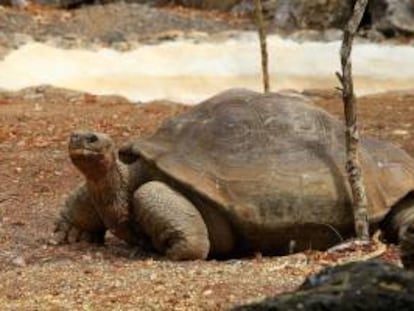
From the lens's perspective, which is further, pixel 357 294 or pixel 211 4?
pixel 211 4

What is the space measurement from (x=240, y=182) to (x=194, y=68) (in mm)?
11823

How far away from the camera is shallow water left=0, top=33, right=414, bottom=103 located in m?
16.9

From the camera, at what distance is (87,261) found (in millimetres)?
6527

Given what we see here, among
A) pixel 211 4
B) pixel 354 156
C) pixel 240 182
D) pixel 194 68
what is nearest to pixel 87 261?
pixel 240 182

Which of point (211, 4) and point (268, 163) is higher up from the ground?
point (268, 163)

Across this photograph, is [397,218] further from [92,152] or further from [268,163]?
[92,152]

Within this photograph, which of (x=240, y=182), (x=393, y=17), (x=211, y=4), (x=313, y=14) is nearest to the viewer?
(x=240, y=182)

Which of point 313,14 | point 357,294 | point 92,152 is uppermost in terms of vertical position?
point 357,294

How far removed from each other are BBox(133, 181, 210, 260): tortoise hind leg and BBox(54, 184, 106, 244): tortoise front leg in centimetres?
65

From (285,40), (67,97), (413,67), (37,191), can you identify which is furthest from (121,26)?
(37,191)

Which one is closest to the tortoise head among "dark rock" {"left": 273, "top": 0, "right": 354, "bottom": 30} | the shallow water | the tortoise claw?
the tortoise claw

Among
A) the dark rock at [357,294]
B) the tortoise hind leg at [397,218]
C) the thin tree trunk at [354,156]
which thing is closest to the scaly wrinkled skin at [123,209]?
the thin tree trunk at [354,156]

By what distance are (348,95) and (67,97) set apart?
27.4 ft

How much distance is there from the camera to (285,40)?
21.2 meters
